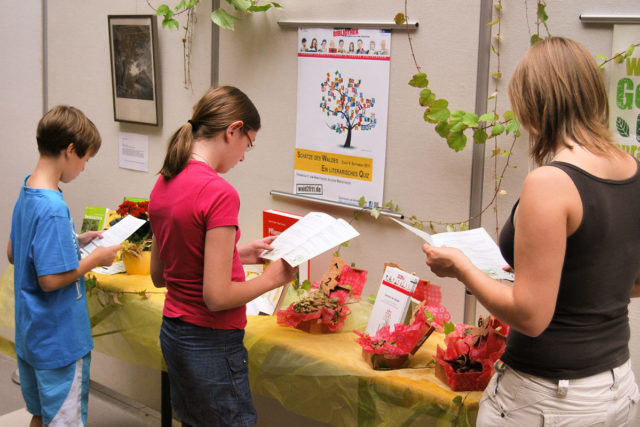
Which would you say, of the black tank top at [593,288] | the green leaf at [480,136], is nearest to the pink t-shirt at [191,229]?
the black tank top at [593,288]

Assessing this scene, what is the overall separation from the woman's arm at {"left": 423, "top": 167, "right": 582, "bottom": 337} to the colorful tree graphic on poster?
1.20 metres

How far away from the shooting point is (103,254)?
7.24 feet

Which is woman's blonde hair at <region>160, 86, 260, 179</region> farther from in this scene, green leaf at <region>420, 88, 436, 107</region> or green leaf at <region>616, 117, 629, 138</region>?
green leaf at <region>616, 117, 629, 138</region>

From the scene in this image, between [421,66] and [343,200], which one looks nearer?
[421,66]

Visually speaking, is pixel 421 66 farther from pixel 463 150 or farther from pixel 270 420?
pixel 270 420

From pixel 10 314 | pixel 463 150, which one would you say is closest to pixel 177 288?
pixel 463 150

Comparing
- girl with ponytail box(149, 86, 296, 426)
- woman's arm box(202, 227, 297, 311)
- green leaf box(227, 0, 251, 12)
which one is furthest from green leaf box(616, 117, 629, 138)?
green leaf box(227, 0, 251, 12)

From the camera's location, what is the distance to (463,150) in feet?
6.85

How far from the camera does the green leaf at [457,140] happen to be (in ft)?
6.63

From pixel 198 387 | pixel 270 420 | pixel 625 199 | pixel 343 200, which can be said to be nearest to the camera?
pixel 625 199

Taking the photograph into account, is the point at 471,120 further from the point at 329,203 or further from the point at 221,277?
the point at 221,277

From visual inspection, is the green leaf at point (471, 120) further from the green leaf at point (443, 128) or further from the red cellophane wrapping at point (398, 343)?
the red cellophane wrapping at point (398, 343)

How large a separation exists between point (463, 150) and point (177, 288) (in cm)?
101

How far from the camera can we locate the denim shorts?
1232mm
